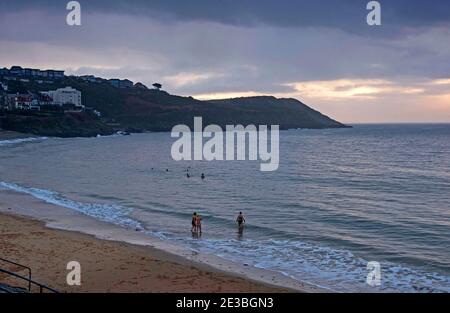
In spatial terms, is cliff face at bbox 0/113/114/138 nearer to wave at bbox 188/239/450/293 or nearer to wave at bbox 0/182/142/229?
wave at bbox 0/182/142/229

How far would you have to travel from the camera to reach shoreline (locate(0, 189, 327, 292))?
16.0 metres

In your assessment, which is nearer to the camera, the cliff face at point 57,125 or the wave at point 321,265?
the wave at point 321,265

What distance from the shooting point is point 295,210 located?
32344mm

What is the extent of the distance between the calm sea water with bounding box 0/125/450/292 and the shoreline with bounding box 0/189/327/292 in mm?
1118

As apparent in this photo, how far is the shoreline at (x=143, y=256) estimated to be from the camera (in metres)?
16.0

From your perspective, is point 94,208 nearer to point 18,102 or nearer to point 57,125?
point 57,125

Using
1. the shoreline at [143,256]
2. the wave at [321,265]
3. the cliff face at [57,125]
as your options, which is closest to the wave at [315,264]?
the wave at [321,265]

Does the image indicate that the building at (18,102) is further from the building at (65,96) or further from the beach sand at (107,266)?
the beach sand at (107,266)

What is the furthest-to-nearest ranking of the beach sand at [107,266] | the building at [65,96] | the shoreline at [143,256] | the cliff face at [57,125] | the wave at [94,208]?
1. the building at [65,96]
2. the cliff face at [57,125]
3. the wave at [94,208]
4. the shoreline at [143,256]
5. the beach sand at [107,266]

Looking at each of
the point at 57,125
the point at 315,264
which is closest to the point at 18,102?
the point at 57,125

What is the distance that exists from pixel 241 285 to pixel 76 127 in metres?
148

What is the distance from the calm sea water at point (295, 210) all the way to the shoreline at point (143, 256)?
1118 mm
